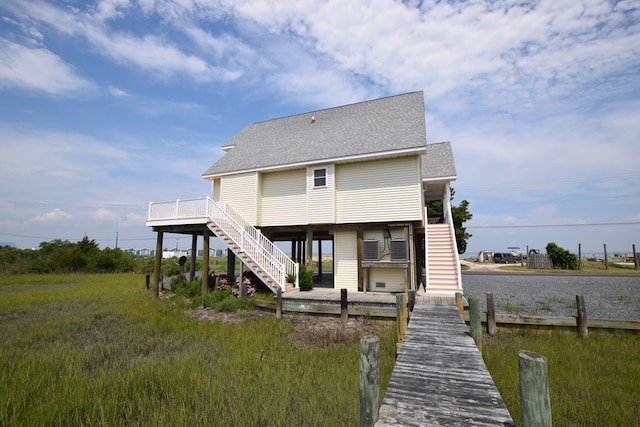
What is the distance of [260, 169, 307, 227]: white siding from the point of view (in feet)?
53.4

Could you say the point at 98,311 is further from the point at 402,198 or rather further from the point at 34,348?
the point at 402,198

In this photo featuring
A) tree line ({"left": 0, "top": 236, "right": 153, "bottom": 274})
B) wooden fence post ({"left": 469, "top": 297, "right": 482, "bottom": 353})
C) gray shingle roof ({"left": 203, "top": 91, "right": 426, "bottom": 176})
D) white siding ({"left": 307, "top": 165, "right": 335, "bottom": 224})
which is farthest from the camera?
tree line ({"left": 0, "top": 236, "right": 153, "bottom": 274})

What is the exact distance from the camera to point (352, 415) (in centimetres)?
431

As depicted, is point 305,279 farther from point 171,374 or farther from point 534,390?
point 534,390

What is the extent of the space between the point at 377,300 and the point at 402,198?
204 inches

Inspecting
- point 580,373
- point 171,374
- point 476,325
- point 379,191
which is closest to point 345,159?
point 379,191

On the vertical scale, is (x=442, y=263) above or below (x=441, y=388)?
above

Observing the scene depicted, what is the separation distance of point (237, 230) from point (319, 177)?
16.2 ft

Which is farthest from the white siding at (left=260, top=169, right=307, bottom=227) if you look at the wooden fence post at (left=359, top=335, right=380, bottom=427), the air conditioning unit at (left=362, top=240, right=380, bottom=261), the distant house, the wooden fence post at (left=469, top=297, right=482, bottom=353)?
the wooden fence post at (left=359, top=335, right=380, bottom=427)

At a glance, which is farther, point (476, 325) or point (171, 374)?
point (476, 325)

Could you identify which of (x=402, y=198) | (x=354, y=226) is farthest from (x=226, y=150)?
(x=402, y=198)

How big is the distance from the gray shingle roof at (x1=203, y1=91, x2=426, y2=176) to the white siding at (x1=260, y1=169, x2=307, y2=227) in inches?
37.1

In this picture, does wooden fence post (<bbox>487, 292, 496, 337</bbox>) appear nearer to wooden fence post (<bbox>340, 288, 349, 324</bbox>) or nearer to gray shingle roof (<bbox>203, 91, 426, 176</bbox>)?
wooden fence post (<bbox>340, 288, 349, 324</bbox>)

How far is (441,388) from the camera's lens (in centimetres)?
394
